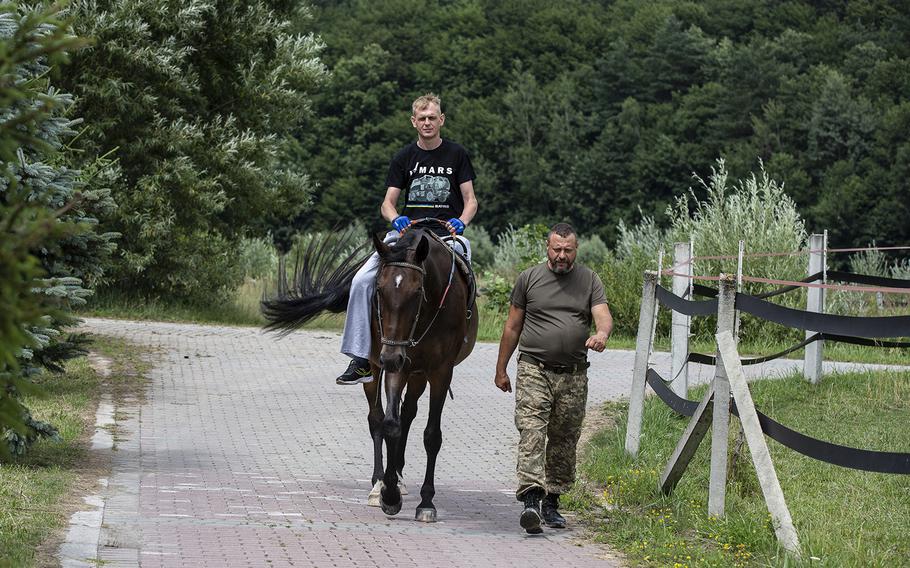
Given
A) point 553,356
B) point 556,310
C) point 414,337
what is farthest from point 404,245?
point 553,356

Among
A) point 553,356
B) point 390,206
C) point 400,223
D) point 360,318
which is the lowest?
point 553,356

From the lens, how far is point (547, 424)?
8.55 meters

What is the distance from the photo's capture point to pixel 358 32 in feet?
304

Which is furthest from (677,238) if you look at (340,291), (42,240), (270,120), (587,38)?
(587,38)

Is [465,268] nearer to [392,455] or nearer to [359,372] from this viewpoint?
[359,372]

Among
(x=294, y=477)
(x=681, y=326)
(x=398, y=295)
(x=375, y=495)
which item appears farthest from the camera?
(x=681, y=326)

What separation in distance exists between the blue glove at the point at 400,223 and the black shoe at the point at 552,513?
2238 mm

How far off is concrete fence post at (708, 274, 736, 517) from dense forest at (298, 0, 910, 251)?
56909 millimetres

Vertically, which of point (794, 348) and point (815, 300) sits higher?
point (815, 300)

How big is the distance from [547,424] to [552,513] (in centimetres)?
61

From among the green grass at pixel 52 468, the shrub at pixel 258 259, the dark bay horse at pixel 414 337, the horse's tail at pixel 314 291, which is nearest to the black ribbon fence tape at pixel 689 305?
the dark bay horse at pixel 414 337

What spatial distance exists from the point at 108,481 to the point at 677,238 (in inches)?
604

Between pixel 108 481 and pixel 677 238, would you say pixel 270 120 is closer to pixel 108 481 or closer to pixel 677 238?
pixel 677 238

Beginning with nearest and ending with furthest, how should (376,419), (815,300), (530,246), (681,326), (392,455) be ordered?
(392,455)
(376,419)
(681,326)
(815,300)
(530,246)
